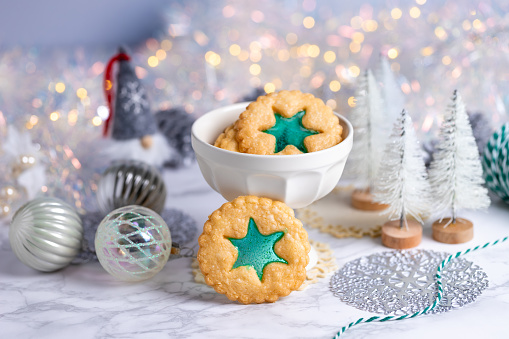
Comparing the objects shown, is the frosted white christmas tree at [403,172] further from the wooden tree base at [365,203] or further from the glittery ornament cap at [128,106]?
the glittery ornament cap at [128,106]

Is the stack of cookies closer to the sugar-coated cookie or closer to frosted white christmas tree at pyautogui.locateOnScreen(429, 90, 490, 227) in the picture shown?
the sugar-coated cookie

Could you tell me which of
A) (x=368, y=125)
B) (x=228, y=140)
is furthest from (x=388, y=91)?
(x=228, y=140)

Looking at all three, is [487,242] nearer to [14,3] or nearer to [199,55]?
[199,55]

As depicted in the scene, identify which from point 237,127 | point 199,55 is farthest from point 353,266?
point 199,55

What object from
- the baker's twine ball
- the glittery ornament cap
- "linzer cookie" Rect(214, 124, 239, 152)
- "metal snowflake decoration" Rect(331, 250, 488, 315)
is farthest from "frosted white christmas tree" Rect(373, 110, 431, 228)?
the glittery ornament cap

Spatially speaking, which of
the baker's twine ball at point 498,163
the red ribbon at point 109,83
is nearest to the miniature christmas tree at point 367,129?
the baker's twine ball at point 498,163
